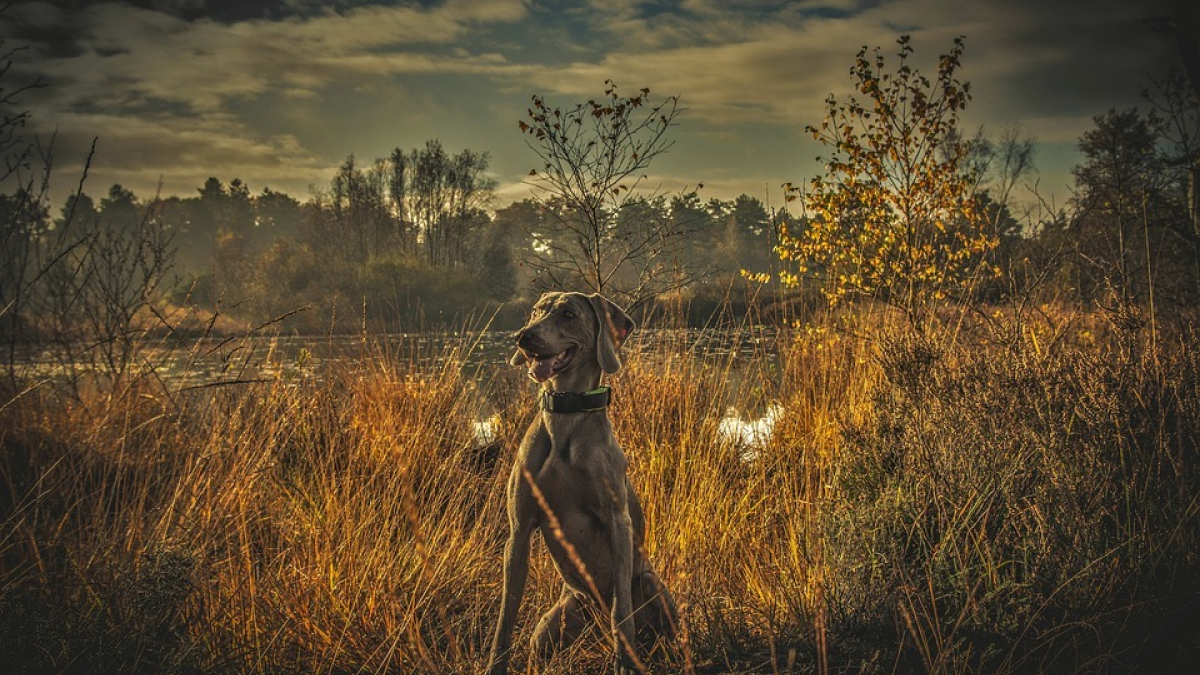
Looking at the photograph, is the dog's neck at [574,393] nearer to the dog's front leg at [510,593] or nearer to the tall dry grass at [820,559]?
the dog's front leg at [510,593]

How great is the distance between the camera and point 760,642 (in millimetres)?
2994

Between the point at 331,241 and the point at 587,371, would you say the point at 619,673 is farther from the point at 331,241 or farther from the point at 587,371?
the point at 331,241

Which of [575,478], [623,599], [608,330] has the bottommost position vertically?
[623,599]

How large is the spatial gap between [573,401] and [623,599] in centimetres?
68

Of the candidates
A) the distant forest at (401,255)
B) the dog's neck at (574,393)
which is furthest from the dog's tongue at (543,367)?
the distant forest at (401,255)

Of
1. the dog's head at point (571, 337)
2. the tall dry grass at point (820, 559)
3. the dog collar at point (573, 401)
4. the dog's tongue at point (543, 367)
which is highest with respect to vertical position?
the dog's head at point (571, 337)

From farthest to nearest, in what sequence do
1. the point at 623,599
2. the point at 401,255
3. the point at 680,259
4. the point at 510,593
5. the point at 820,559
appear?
the point at 401,255, the point at 680,259, the point at 820,559, the point at 510,593, the point at 623,599

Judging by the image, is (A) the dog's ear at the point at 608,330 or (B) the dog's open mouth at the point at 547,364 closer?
(B) the dog's open mouth at the point at 547,364

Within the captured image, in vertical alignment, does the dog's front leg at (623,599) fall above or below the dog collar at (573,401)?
below

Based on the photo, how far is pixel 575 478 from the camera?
2547 millimetres

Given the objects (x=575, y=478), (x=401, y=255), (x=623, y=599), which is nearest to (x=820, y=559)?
(x=623, y=599)

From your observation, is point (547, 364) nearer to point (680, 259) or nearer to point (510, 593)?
point (510, 593)

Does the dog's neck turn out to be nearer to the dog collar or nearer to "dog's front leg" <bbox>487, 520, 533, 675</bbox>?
the dog collar

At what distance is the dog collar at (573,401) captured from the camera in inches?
102
